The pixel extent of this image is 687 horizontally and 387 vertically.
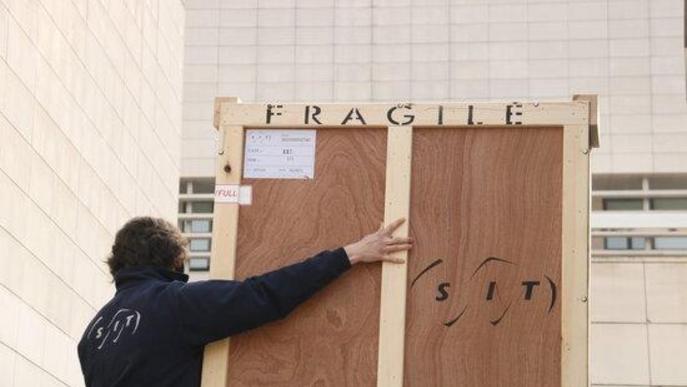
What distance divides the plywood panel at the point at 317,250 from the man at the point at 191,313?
0.38 feet

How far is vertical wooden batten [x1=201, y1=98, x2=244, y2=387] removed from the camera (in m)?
6.54

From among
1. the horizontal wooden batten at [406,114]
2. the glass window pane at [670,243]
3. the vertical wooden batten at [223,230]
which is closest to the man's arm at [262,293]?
the vertical wooden batten at [223,230]


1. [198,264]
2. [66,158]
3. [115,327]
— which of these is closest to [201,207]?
[198,264]

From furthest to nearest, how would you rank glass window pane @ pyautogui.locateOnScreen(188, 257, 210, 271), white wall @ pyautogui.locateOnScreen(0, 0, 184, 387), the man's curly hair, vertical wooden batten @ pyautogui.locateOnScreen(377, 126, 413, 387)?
1. glass window pane @ pyautogui.locateOnScreen(188, 257, 210, 271)
2. white wall @ pyautogui.locateOnScreen(0, 0, 184, 387)
3. the man's curly hair
4. vertical wooden batten @ pyautogui.locateOnScreen(377, 126, 413, 387)

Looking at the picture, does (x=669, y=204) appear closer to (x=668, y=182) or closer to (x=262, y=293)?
(x=668, y=182)

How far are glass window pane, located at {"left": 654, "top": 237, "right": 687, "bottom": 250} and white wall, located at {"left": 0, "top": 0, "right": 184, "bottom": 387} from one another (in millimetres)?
25132

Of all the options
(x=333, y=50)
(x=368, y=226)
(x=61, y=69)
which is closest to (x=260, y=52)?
(x=333, y=50)

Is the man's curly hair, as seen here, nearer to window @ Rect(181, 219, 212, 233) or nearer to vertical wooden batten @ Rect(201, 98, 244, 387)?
vertical wooden batten @ Rect(201, 98, 244, 387)

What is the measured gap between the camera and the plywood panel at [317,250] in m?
6.47

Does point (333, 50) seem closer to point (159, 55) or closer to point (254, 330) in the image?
point (159, 55)

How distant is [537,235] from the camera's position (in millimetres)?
6434

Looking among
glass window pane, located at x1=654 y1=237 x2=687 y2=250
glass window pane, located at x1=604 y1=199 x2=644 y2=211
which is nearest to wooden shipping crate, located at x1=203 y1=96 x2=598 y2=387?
glass window pane, located at x1=654 y1=237 x2=687 y2=250

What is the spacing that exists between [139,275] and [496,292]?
5.25 feet

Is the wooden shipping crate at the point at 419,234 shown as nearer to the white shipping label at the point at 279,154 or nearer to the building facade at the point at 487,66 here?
the white shipping label at the point at 279,154
